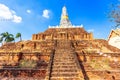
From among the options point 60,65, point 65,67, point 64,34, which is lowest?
point 65,67

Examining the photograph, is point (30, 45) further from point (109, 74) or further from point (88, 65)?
point (109, 74)

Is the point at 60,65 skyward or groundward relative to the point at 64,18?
groundward

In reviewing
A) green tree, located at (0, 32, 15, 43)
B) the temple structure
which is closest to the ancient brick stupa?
the temple structure

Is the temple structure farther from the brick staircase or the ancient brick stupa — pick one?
the brick staircase

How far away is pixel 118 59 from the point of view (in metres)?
14.3

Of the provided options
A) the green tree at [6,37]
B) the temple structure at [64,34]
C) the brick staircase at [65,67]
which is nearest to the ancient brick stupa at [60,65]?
the brick staircase at [65,67]

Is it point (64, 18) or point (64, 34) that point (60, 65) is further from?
point (64, 18)

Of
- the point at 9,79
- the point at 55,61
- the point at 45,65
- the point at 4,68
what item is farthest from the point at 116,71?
the point at 4,68

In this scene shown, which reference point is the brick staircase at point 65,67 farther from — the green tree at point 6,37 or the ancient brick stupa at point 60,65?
the green tree at point 6,37

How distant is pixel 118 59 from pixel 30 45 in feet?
31.7

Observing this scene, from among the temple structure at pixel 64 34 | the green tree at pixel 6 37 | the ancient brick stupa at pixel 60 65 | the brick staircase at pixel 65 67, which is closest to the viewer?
the brick staircase at pixel 65 67

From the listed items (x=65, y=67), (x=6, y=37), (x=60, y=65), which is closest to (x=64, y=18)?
(x=6, y=37)

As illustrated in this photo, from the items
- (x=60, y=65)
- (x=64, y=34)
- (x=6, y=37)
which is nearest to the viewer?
(x=60, y=65)

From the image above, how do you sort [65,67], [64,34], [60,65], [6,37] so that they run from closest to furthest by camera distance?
[65,67]
[60,65]
[64,34]
[6,37]
